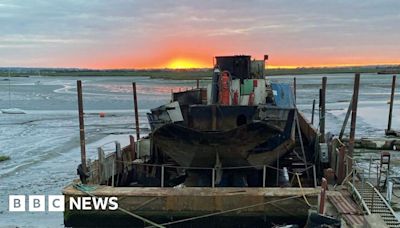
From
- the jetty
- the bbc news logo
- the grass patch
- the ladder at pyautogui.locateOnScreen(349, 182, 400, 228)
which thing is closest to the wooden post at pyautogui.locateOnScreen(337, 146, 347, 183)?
the jetty


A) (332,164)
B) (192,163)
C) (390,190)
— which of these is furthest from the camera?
(332,164)

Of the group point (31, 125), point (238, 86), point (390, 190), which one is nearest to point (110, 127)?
point (31, 125)

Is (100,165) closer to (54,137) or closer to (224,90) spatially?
(224,90)

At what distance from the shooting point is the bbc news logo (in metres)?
10.7

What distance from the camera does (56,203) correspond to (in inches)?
488

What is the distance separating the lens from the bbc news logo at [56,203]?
10.7 m

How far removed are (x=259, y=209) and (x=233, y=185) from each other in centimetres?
217

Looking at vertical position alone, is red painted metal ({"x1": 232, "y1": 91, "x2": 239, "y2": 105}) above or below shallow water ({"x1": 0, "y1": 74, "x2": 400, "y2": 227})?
above

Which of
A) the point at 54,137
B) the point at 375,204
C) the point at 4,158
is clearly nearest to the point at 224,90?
the point at 375,204

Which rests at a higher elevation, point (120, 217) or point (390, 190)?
point (390, 190)

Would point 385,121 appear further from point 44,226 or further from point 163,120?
point 44,226

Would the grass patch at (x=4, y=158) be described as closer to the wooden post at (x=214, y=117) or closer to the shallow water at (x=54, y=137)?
the shallow water at (x=54, y=137)

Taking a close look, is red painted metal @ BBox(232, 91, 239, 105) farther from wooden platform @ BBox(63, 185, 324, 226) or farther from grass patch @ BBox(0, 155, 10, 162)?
grass patch @ BBox(0, 155, 10, 162)

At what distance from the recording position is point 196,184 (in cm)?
1311
